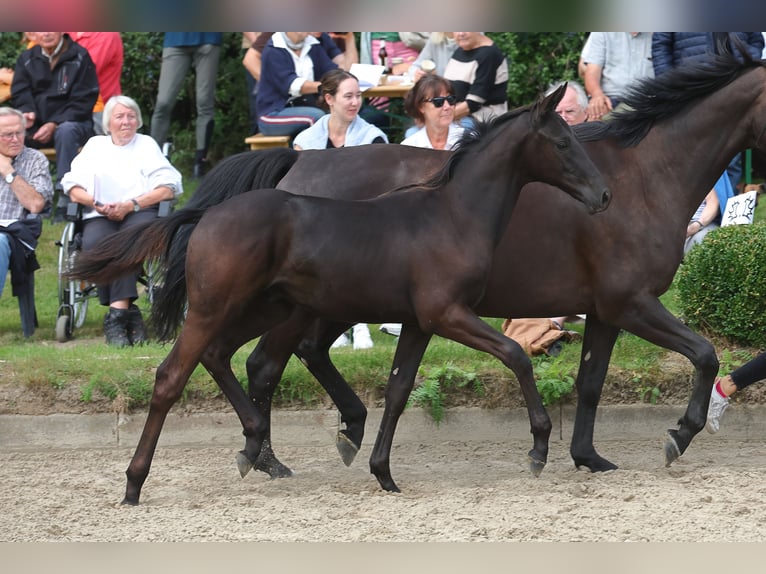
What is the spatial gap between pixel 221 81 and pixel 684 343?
766 centimetres

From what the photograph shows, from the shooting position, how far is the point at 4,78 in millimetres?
9453

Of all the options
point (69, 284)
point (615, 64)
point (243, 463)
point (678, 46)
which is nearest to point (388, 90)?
point (615, 64)

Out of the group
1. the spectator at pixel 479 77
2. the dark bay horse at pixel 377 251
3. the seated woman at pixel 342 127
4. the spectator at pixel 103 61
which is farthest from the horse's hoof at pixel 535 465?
the spectator at pixel 103 61

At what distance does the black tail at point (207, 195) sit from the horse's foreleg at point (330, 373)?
27.7 inches

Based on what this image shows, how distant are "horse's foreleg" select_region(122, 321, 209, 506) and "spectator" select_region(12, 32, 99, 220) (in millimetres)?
4661

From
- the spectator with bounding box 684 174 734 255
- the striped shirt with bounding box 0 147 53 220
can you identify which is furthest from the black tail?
the spectator with bounding box 684 174 734 255

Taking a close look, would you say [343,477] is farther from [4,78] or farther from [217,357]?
[4,78]

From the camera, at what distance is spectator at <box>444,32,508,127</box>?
313 inches

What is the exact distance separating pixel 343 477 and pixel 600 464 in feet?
4.18

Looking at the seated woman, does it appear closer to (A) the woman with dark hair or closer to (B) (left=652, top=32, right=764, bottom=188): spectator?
(A) the woman with dark hair

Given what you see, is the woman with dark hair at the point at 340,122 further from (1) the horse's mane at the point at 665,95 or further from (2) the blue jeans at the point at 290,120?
(1) the horse's mane at the point at 665,95

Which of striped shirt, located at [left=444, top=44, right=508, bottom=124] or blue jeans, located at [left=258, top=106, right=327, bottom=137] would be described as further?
blue jeans, located at [left=258, top=106, right=327, bottom=137]

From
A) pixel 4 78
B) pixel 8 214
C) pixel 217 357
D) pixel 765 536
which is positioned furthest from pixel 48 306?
pixel 765 536

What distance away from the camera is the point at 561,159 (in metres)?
4.45
